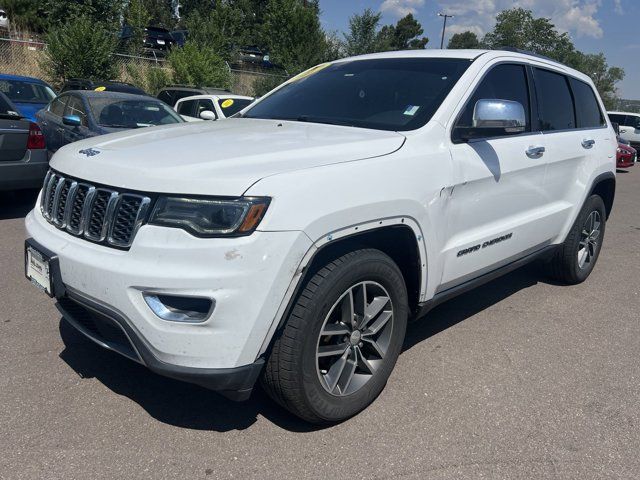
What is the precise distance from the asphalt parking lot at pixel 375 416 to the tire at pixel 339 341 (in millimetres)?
174

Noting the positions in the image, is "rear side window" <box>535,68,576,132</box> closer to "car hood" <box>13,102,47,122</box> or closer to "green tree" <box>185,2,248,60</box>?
"car hood" <box>13,102,47,122</box>

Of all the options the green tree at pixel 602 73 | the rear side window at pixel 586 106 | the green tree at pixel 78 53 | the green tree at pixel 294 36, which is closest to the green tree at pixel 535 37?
the green tree at pixel 602 73

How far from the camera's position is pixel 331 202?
8.02 ft

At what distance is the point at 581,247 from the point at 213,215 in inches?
158

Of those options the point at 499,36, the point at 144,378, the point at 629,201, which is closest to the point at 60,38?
the point at 629,201

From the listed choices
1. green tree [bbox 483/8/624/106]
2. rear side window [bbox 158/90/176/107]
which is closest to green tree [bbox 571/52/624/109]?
green tree [bbox 483/8/624/106]

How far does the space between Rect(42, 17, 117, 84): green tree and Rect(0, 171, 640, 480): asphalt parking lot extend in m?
16.2

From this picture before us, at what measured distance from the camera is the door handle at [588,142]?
15.1ft

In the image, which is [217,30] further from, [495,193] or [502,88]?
[495,193]

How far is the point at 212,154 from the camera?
2545 millimetres

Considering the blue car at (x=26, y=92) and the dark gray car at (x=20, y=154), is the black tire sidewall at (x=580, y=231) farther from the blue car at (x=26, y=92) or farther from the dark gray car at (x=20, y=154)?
the blue car at (x=26, y=92)

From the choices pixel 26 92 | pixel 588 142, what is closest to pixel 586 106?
pixel 588 142

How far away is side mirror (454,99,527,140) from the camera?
313 centimetres

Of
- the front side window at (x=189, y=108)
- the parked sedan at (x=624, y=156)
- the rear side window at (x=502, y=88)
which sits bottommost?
the front side window at (x=189, y=108)
